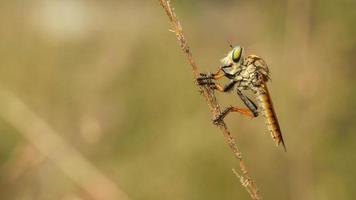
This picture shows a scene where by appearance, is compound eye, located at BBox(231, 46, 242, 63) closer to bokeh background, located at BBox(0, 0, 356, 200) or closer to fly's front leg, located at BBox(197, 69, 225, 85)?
fly's front leg, located at BBox(197, 69, 225, 85)

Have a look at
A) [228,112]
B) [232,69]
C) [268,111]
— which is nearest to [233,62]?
[232,69]

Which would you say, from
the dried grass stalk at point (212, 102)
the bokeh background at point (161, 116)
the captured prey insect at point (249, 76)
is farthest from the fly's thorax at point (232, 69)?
the bokeh background at point (161, 116)

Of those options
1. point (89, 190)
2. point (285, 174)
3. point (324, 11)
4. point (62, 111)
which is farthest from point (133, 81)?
point (89, 190)

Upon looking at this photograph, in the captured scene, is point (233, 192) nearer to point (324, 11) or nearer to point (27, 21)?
point (324, 11)

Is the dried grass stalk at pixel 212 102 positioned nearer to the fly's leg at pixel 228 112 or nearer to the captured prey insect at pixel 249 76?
the fly's leg at pixel 228 112

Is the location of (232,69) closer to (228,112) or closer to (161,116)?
(228,112)
